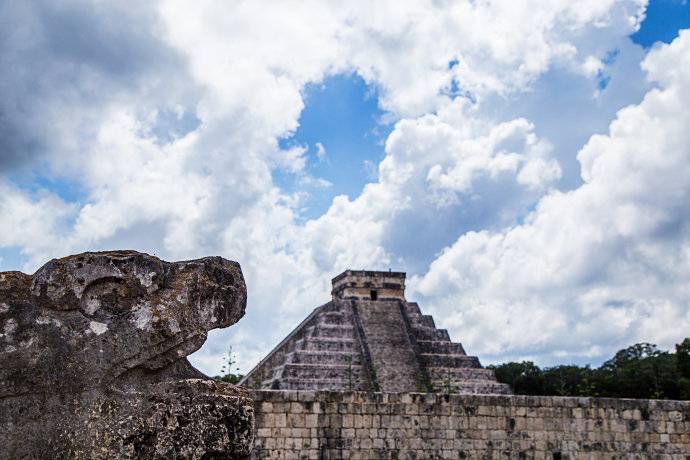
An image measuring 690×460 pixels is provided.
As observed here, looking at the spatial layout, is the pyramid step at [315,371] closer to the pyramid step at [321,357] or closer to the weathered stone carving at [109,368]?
the pyramid step at [321,357]

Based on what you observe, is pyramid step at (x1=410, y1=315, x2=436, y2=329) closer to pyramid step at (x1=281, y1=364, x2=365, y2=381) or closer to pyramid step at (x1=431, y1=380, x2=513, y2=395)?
pyramid step at (x1=431, y1=380, x2=513, y2=395)

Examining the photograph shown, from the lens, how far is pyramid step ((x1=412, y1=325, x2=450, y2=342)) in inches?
1534

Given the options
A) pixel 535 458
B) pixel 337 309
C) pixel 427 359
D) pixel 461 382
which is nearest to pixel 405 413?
pixel 535 458

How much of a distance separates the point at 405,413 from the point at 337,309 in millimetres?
27619

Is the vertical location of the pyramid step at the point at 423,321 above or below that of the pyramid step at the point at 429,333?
above

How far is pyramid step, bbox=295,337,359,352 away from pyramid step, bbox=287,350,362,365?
1.61 feet

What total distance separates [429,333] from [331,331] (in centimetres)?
671

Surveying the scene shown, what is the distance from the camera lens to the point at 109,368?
9.44 feet

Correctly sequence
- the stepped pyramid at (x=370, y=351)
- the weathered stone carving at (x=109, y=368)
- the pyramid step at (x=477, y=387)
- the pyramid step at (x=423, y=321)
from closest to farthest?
1. the weathered stone carving at (x=109, y=368)
2. the stepped pyramid at (x=370, y=351)
3. the pyramid step at (x=477, y=387)
4. the pyramid step at (x=423, y=321)

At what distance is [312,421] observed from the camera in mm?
11867

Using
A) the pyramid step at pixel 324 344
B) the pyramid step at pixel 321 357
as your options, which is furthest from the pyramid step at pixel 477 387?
the pyramid step at pixel 324 344

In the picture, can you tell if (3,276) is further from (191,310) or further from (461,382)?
(461,382)

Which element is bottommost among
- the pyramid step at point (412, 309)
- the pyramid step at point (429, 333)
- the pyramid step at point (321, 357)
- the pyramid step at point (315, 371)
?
the pyramid step at point (315, 371)

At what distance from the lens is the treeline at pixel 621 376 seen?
35.0m
